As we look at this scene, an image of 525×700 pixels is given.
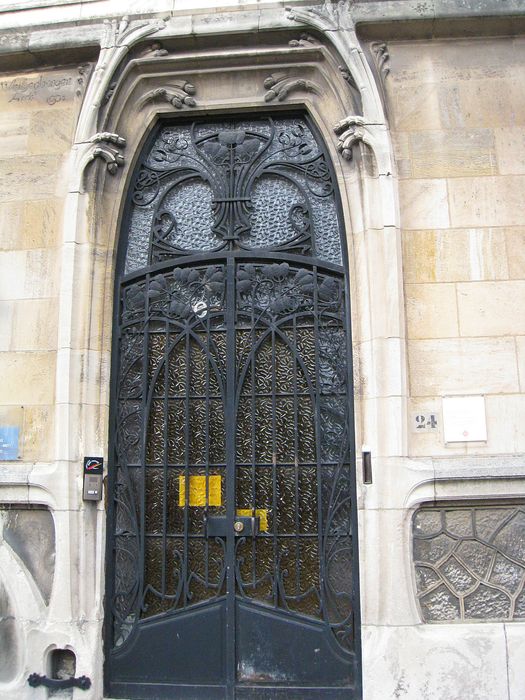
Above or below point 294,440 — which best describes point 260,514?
below

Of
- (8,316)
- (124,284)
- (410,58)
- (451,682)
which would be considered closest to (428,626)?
(451,682)

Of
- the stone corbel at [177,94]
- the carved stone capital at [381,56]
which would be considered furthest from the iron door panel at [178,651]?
the carved stone capital at [381,56]

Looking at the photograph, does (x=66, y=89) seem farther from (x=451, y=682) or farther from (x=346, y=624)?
(x=451, y=682)

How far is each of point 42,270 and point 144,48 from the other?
2236mm

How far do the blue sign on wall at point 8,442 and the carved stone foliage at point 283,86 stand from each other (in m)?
3.71

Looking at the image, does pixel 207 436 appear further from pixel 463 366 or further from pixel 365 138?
pixel 365 138

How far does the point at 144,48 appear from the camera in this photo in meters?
6.26

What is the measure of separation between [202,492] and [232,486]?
0.27m

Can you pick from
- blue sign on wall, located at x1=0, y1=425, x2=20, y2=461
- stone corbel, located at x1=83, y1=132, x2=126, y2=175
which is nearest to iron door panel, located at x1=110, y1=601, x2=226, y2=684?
blue sign on wall, located at x1=0, y1=425, x2=20, y2=461

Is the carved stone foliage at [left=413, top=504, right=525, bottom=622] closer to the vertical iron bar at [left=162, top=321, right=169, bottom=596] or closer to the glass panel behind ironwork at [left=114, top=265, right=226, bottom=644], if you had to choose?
the glass panel behind ironwork at [left=114, top=265, right=226, bottom=644]

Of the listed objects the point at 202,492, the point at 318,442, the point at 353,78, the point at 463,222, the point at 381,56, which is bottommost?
the point at 202,492

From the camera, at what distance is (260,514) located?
5629 millimetres

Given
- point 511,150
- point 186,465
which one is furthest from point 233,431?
point 511,150

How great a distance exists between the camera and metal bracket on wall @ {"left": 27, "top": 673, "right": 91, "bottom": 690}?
5.30m
